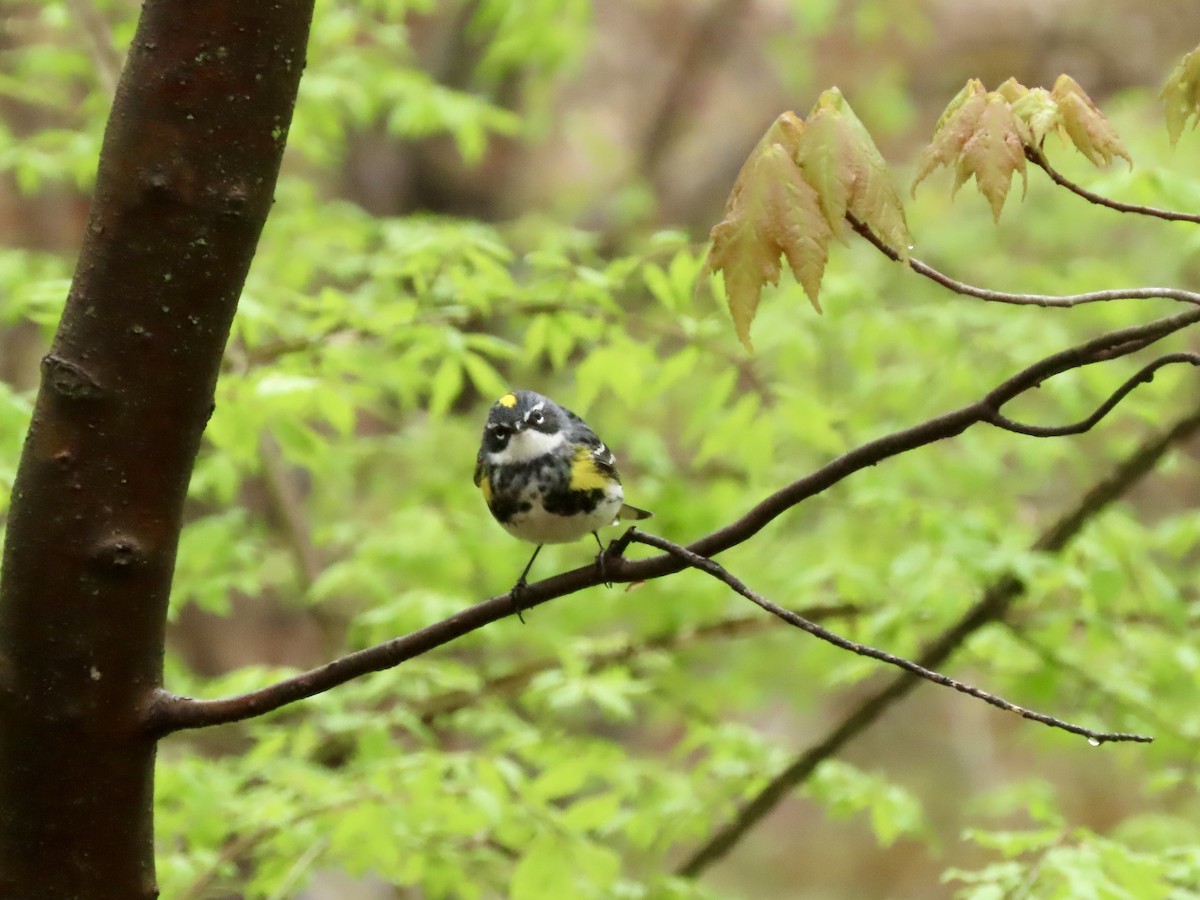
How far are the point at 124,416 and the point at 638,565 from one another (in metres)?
0.54

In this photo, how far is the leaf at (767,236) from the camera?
1.19 m

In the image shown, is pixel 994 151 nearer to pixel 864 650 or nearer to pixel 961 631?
pixel 864 650

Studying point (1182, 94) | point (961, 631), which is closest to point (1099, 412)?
point (1182, 94)

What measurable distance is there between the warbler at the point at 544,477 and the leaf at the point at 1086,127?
892 mm

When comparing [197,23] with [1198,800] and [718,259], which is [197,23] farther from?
[1198,800]

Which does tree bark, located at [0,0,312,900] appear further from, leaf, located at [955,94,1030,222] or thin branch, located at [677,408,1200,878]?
thin branch, located at [677,408,1200,878]

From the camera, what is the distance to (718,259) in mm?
1211

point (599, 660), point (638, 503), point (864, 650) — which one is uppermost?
point (638, 503)

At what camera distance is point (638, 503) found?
10.2 feet

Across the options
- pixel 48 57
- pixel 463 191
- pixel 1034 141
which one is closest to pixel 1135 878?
pixel 1034 141

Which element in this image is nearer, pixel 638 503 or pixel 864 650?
pixel 864 650

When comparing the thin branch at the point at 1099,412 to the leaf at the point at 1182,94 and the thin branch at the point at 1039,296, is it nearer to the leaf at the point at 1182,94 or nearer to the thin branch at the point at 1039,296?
the thin branch at the point at 1039,296

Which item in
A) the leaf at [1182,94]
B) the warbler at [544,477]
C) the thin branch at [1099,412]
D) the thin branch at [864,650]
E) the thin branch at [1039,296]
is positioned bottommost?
the thin branch at [864,650]

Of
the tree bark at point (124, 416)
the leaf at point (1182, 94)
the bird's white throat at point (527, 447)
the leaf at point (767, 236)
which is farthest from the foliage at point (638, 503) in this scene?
the tree bark at point (124, 416)
